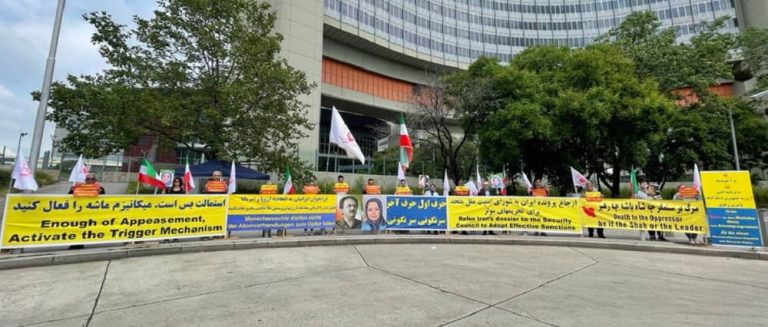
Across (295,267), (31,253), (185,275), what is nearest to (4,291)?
(185,275)

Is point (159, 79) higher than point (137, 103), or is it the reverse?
point (159, 79)

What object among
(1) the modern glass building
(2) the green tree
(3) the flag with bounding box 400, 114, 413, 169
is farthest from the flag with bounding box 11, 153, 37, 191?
(1) the modern glass building

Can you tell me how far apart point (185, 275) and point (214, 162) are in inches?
426

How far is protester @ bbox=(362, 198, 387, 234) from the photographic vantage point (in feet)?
37.2

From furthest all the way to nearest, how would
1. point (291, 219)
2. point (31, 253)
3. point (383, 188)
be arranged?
1. point (383, 188)
2. point (291, 219)
3. point (31, 253)

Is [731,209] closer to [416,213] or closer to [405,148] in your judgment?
[416,213]

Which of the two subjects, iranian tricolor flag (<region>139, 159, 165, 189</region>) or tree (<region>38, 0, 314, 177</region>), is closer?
iranian tricolor flag (<region>139, 159, 165, 189</region>)

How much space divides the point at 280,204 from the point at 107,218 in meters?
4.12

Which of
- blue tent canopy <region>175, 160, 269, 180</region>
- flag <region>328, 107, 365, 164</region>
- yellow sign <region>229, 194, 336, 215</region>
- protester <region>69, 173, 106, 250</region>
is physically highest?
flag <region>328, 107, 365, 164</region>

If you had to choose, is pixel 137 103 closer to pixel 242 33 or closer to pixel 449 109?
pixel 242 33

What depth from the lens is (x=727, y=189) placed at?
32.7 ft

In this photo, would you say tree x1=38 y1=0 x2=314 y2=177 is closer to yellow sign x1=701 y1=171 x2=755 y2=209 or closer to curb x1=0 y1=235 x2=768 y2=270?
curb x1=0 y1=235 x2=768 y2=270

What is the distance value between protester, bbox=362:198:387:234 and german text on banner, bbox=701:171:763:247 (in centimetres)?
983

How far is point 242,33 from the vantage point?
16.7 m
